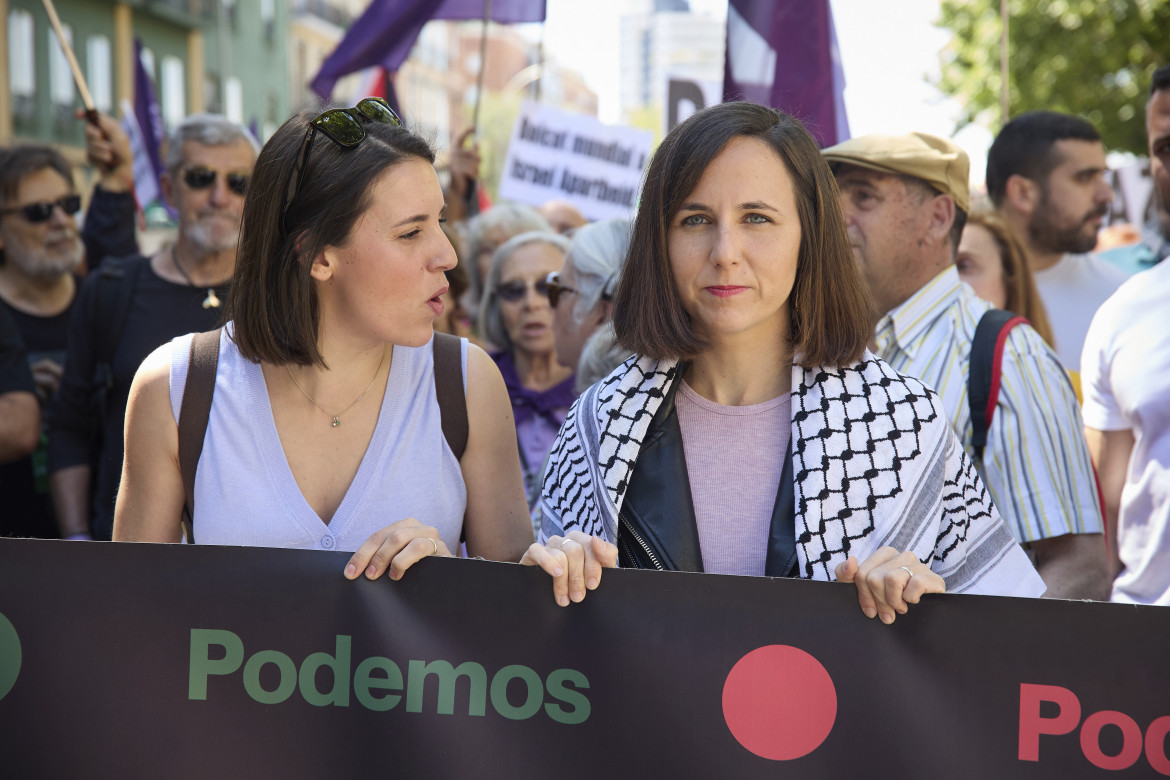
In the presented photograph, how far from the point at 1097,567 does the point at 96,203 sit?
524 cm

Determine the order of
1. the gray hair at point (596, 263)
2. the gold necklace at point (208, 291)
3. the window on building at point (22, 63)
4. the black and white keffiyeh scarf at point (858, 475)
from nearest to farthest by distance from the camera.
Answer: the black and white keffiyeh scarf at point (858, 475) < the gray hair at point (596, 263) < the gold necklace at point (208, 291) < the window on building at point (22, 63)

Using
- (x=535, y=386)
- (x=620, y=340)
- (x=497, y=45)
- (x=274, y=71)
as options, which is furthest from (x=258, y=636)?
(x=497, y=45)

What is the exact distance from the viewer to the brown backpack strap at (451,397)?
7.97 ft

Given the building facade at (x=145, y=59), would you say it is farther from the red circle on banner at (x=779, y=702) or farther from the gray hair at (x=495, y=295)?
the red circle on banner at (x=779, y=702)

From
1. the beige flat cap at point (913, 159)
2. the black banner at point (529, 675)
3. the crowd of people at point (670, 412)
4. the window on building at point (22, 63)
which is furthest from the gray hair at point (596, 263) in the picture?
the window on building at point (22, 63)

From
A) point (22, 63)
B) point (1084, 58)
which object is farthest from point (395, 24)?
point (22, 63)

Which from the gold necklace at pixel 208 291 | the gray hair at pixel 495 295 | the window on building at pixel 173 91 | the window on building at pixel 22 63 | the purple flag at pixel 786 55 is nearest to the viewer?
the gold necklace at pixel 208 291

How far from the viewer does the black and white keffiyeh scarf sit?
7.00 ft

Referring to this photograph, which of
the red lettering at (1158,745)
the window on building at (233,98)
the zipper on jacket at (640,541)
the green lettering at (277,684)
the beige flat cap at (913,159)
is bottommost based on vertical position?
the red lettering at (1158,745)

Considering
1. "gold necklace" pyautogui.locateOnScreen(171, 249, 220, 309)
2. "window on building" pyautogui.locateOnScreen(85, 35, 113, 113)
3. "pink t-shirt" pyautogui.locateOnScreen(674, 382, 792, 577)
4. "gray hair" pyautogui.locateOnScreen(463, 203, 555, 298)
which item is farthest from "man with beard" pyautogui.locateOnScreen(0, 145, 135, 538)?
"window on building" pyautogui.locateOnScreen(85, 35, 113, 113)

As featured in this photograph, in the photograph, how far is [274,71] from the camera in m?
38.8

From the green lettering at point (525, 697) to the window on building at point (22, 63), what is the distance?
84.4 ft

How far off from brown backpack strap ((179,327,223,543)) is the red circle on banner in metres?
1.17

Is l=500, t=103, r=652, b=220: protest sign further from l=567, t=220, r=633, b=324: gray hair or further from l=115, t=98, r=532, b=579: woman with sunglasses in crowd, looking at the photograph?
l=115, t=98, r=532, b=579: woman with sunglasses in crowd
